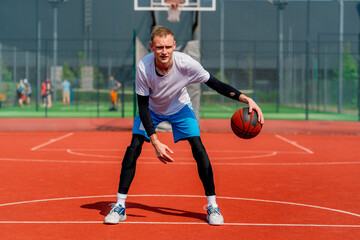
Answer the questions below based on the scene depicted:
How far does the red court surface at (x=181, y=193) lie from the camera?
532cm

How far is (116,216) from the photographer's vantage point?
5.50m

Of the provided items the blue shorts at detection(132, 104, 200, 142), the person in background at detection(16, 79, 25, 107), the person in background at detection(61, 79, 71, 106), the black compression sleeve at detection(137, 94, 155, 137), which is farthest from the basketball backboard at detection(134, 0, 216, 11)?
the person in background at detection(61, 79, 71, 106)

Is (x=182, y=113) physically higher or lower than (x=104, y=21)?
lower

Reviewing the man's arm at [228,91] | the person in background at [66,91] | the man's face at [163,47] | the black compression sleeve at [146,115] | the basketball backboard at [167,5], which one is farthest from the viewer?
the person in background at [66,91]

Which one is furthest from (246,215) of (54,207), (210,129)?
(210,129)

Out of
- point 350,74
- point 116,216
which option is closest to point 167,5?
point 116,216

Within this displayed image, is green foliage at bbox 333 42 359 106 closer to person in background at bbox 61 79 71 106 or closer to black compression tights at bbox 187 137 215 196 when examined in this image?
person in background at bbox 61 79 71 106

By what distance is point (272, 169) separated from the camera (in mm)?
9586

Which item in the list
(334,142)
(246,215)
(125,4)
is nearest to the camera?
(246,215)

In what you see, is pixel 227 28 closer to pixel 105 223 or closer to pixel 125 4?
pixel 125 4

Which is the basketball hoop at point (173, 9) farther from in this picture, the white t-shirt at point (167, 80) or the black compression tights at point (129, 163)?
the black compression tights at point (129, 163)

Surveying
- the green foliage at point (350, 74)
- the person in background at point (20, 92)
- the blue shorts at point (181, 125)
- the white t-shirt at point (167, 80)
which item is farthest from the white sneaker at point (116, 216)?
the green foliage at point (350, 74)

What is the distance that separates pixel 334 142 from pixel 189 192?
8.31 metres

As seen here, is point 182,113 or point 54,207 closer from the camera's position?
point 182,113
